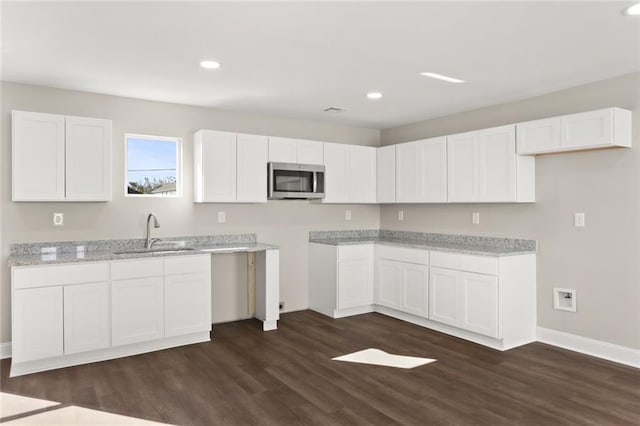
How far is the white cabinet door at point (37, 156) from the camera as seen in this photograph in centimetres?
362

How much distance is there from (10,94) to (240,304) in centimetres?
301

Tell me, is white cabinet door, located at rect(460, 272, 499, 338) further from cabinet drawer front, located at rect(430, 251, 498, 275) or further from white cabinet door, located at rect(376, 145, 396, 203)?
white cabinet door, located at rect(376, 145, 396, 203)

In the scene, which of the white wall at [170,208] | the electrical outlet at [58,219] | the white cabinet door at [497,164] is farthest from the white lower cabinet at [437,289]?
the electrical outlet at [58,219]

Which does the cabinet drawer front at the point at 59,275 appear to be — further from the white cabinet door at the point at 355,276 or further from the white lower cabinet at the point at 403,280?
the white lower cabinet at the point at 403,280

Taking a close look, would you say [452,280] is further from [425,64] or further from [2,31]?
[2,31]

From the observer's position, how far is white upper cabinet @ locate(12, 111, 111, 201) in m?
3.63

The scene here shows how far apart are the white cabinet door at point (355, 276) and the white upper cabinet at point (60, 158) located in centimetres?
262

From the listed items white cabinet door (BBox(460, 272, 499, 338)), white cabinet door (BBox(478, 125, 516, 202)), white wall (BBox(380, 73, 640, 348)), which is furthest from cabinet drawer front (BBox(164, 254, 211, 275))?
white wall (BBox(380, 73, 640, 348))

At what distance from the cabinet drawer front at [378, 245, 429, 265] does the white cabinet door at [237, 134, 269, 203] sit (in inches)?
61.0

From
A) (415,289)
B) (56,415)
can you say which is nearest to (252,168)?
(415,289)

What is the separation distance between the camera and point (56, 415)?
2736 mm

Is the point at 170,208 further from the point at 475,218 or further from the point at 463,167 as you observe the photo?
the point at 475,218

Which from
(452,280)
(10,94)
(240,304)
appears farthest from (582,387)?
(10,94)

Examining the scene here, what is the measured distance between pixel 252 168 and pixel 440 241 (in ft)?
7.94
